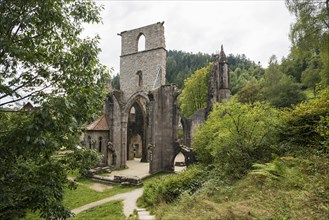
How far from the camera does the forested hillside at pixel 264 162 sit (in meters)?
5.94

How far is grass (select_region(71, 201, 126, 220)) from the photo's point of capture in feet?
34.4

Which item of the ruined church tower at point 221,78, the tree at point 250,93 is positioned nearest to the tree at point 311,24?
the ruined church tower at point 221,78

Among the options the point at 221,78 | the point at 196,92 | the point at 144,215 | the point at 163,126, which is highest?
the point at 196,92

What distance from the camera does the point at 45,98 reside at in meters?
4.35

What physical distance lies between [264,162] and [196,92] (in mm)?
31853

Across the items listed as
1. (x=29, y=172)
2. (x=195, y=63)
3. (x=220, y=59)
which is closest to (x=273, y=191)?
(x=29, y=172)

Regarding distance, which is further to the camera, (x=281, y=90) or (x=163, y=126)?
(x=281, y=90)

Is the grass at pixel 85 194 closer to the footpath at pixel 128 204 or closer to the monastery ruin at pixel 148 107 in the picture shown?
the footpath at pixel 128 204

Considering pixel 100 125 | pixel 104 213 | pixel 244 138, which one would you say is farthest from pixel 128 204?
pixel 100 125

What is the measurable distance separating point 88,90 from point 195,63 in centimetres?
9804

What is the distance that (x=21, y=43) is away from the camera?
483 cm

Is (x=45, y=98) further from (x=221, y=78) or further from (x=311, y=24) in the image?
(x=221, y=78)

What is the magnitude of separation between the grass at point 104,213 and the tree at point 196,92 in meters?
30.6

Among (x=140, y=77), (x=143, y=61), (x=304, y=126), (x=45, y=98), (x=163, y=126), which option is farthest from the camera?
(x=140, y=77)
